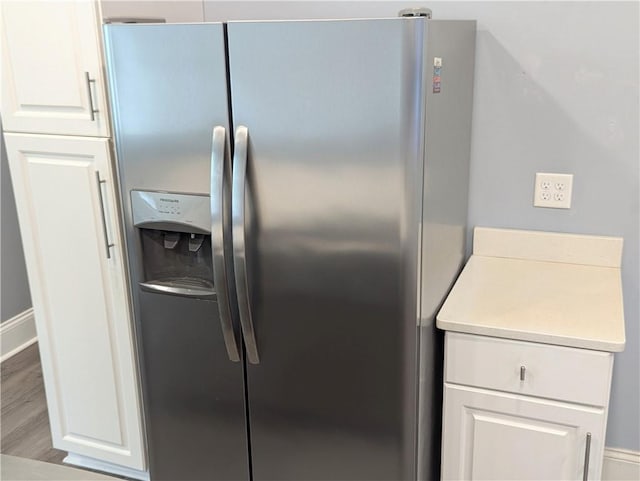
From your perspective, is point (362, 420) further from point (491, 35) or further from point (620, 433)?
point (491, 35)

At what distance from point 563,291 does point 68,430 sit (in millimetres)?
→ 1775

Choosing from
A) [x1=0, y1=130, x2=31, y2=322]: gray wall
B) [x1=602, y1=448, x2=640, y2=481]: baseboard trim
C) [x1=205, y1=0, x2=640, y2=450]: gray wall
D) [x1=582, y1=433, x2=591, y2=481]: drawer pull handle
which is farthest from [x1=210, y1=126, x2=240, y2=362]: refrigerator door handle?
[x1=0, y1=130, x2=31, y2=322]: gray wall

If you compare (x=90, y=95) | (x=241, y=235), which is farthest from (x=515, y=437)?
(x=90, y=95)

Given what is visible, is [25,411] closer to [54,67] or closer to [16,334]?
[16,334]

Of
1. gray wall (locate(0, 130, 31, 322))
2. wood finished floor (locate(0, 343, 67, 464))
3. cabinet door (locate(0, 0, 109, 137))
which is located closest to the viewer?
cabinet door (locate(0, 0, 109, 137))

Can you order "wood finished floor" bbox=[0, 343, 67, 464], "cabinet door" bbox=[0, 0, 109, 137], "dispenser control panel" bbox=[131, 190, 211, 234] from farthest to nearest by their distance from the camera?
"wood finished floor" bbox=[0, 343, 67, 464], "cabinet door" bbox=[0, 0, 109, 137], "dispenser control panel" bbox=[131, 190, 211, 234]

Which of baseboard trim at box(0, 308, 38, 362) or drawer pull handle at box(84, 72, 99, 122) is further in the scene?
baseboard trim at box(0, 308, 38, 362)

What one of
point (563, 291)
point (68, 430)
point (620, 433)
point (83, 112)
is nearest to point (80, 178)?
point (83, 112)

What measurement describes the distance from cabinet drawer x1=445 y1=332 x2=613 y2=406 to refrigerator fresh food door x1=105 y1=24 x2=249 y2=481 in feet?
1.98

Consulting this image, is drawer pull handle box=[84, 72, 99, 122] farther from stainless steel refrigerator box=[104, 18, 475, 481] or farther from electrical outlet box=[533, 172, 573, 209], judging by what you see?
electrical outlet box=[533, 172, 573, 209]

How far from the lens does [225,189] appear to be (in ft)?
5.59

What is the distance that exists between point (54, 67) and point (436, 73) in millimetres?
1127

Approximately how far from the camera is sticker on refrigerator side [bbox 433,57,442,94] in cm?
160

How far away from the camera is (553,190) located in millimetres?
2137
